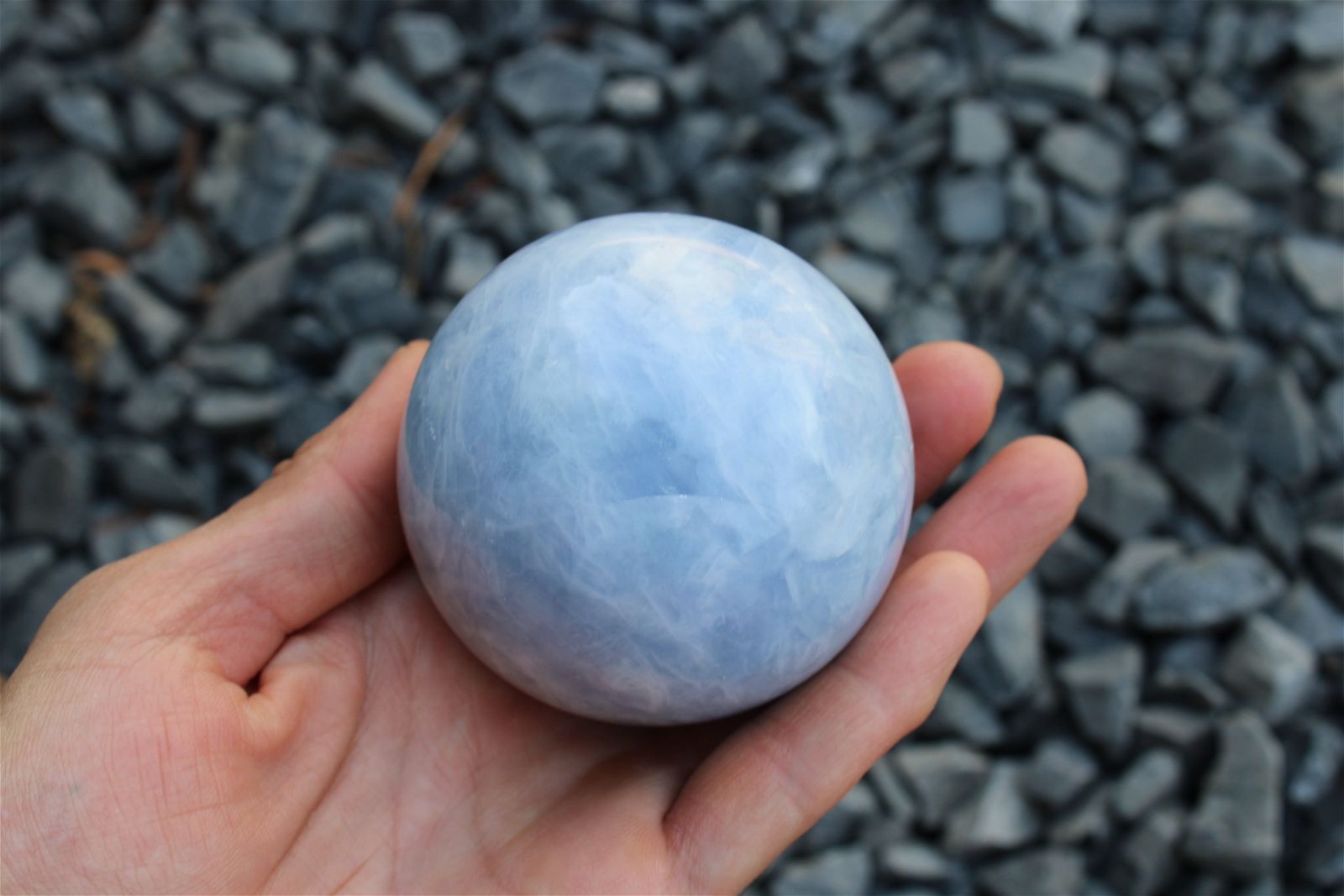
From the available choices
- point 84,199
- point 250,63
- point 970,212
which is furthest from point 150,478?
point 970,212

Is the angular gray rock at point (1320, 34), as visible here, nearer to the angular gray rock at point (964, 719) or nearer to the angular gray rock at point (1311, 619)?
the angular gray rock at point (1311, 619)

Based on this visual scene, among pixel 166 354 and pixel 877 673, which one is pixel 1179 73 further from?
pixel 166 354

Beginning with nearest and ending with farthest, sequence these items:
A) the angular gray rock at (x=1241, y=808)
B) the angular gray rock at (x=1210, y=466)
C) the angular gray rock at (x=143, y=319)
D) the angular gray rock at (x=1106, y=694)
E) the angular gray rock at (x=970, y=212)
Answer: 1. the angular gray rock at (x=1241, y=808)
2. the angular gray rock at (x=1106, y=694)
3. the angular gray rock at (x=1210, y=466)
4. the angular gray rock at (x=143, y=319)
5. the angular gray rock at (x=970, y=212)

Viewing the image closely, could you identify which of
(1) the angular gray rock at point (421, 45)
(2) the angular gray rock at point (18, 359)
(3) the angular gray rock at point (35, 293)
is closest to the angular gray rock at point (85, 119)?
(3) the angular gray rock at point (35, 293)

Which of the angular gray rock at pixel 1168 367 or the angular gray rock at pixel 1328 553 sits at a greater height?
the angular gray rock at pixel 1168 367

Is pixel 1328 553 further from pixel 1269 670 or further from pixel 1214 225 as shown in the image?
pixel 1214 225

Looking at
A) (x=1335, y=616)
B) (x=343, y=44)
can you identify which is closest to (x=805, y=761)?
(x=1335, y=616)
